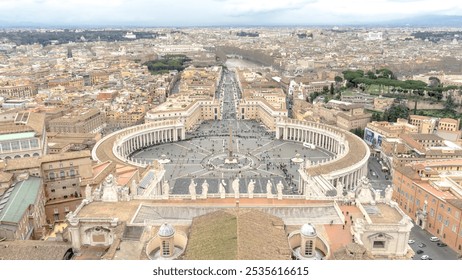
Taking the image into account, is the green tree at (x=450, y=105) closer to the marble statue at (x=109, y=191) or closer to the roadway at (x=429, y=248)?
the roadway at (x=429, y=248)

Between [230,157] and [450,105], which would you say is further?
[450,105]

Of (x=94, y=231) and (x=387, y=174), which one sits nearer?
(x=94, y=231)

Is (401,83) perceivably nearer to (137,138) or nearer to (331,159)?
(331,159)

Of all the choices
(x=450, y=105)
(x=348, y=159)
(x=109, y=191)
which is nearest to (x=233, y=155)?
(x=348, y=159)

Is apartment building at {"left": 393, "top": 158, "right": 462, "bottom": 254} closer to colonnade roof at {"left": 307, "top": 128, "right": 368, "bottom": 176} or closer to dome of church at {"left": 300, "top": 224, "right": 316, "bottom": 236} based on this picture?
colonnade roof at {"left": 307, "top": 128, "right": 368, "bottom": 176}

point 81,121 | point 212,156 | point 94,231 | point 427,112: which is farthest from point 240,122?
point 94,231

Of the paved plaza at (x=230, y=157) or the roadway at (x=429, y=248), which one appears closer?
the roadway at (x=429, y=248)

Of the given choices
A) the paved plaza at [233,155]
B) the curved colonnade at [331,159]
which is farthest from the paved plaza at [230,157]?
the curved colonnade at [331,159]

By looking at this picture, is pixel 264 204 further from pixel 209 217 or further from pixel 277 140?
pixel 277 140

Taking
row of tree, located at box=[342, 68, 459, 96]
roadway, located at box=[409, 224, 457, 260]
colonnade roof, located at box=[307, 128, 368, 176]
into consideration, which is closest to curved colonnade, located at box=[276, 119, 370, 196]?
colonnade roof, located at box=[307, 128, 368, 176]
